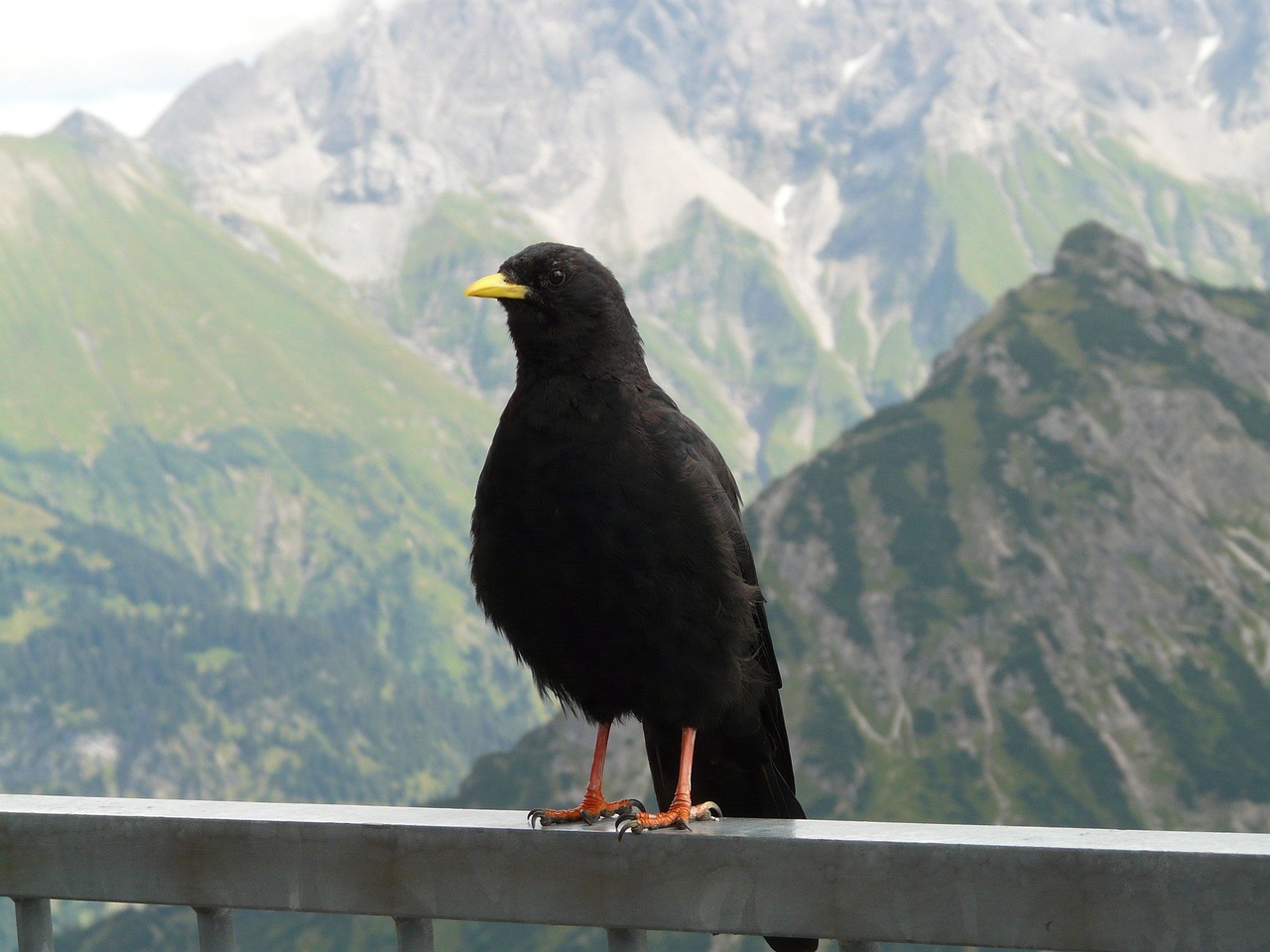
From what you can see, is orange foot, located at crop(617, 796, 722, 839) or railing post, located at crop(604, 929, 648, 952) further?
orange foot, located at crop(617, 796, 722, 839)

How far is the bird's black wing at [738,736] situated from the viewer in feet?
21.1

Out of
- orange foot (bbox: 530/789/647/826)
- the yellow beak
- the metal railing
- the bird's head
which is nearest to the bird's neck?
the bird's head

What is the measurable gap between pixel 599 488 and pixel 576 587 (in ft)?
1.48

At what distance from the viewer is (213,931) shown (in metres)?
4.36

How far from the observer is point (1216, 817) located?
184 meters

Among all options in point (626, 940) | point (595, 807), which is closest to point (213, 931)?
point (626, 940)

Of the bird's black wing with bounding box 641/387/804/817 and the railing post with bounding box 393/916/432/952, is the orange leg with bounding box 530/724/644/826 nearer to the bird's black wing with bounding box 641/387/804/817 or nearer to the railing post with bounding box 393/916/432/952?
the bird's black wing with bounding box 641/387/804/817

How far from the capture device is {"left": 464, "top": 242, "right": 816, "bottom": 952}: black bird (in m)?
6.03

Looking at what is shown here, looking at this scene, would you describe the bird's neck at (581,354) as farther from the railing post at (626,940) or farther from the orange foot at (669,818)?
the railing post at (626,940)

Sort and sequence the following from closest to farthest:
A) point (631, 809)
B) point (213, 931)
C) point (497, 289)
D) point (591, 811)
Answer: point (213, 931) < point (631, 809) < point (591, 811) < point (497, 289)

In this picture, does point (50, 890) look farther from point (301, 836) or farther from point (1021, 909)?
point (1021, 909)

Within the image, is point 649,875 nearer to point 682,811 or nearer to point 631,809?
point 631,809

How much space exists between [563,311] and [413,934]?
3.33 m

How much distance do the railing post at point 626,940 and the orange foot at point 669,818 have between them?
268 mm
